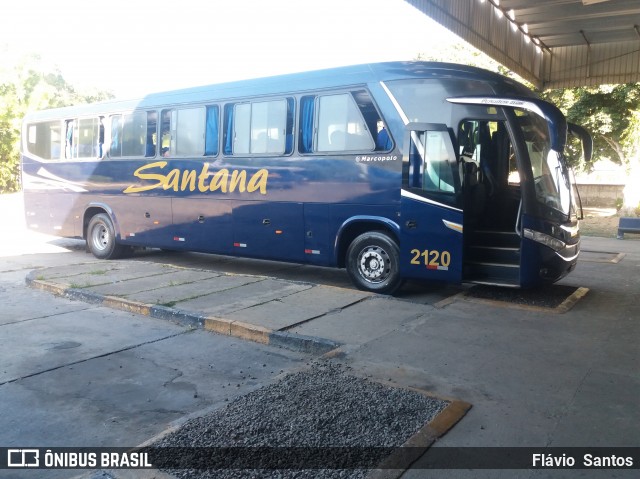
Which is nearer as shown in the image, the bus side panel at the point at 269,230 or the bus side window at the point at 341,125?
the bus side window at the point at 341,125

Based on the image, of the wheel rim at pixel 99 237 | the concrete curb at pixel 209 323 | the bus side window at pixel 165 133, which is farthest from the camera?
the wheel rim at pixel 99 237

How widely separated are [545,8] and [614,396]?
1164 cm

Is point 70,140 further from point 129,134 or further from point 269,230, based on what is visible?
point 269,230

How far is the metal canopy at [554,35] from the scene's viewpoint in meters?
12.7

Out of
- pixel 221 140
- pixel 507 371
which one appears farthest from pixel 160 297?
pixel 507 371

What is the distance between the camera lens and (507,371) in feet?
17.3

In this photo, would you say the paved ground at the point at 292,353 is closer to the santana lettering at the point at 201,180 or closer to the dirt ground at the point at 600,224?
the santana lettering at the point at 201,180

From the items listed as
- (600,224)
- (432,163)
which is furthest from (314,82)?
(600,224)

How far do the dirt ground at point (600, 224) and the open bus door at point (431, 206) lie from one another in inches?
475

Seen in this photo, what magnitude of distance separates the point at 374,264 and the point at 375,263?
0.08ft

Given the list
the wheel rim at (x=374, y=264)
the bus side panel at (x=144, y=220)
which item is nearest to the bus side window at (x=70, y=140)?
the bus side panel at (x=144, y=220)

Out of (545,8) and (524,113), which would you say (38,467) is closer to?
(524,113)

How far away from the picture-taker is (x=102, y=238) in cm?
1280

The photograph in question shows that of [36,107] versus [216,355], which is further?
[36,107]
